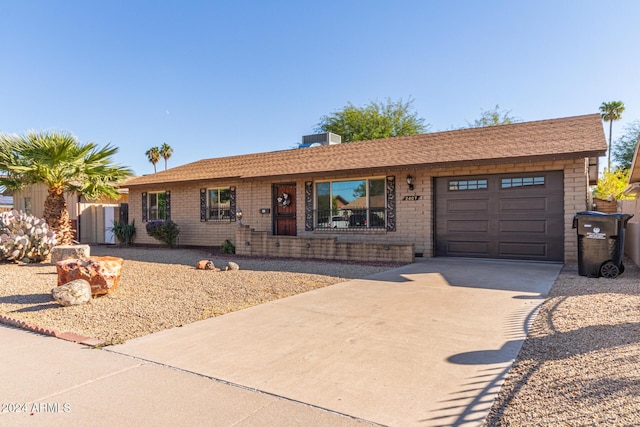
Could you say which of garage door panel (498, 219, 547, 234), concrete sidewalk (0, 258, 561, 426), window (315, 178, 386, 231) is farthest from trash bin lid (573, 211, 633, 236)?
window (315, 178, 386, 231)

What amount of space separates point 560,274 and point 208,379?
8.31 m

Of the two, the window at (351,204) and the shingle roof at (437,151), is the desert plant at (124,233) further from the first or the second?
the window at (351,204)

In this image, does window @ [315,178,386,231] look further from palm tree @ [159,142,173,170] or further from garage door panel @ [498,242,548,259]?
palm tree @ [159,142,173,170]

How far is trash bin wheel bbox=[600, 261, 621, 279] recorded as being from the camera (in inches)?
329

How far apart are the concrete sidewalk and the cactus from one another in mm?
7586

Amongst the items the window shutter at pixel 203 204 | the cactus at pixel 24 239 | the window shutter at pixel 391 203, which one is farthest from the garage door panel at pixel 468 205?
the cactus at pixel 24 239

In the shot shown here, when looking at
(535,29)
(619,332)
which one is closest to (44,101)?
(535,29)

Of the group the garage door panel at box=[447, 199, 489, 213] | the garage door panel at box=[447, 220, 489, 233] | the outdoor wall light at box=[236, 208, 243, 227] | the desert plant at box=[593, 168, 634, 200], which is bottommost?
the garage door panel at box=[447, 220, 489, 233]

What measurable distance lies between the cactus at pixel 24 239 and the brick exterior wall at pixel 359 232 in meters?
5.82

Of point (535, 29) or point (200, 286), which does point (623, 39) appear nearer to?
point (535, 29)

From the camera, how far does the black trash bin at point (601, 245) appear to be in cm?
836

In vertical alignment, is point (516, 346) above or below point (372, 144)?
below

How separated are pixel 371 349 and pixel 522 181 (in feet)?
29.3

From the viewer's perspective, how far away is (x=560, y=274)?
8922mm
